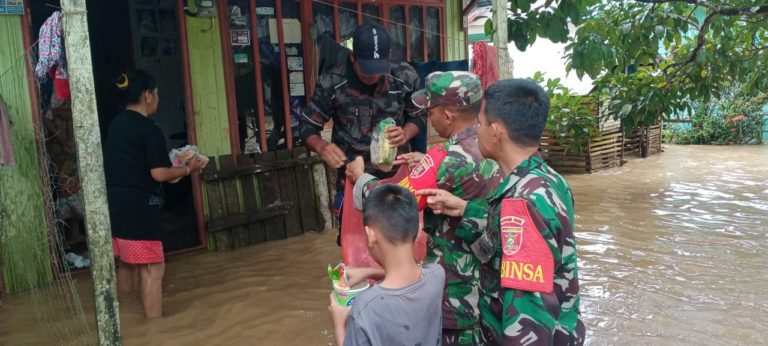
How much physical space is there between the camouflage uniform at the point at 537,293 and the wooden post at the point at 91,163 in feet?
5.69

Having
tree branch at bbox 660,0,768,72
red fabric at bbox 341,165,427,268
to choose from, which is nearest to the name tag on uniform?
red fabric at bbox 341,165,427,268

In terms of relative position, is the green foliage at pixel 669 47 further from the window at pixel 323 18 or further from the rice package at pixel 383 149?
the rice package at pixel 383 149

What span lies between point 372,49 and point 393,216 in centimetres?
180

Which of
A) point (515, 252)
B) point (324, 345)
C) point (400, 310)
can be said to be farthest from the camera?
point (324, 345)

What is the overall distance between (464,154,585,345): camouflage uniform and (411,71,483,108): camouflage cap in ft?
1.86

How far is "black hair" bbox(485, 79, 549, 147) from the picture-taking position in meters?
1.87

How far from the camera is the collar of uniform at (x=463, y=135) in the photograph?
7.79 feet

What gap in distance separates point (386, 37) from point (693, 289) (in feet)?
10.8

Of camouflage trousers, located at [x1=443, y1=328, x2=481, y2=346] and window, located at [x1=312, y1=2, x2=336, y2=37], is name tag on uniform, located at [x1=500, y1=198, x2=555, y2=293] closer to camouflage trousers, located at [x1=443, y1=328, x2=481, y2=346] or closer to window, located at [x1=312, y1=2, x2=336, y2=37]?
camouflage trousers, located at [x1=443, y1=328, x2=481, y2=346]

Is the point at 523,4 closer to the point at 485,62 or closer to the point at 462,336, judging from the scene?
the point at 485,62

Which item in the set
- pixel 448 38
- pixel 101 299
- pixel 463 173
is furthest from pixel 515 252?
pixel 448 38

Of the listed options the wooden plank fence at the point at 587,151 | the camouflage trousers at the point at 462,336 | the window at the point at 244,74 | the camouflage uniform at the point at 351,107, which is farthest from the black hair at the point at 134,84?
the wooden plank fence at the point at 587,151

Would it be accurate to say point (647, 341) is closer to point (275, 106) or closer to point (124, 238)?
point (124, 238)

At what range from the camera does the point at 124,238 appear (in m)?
3.94
